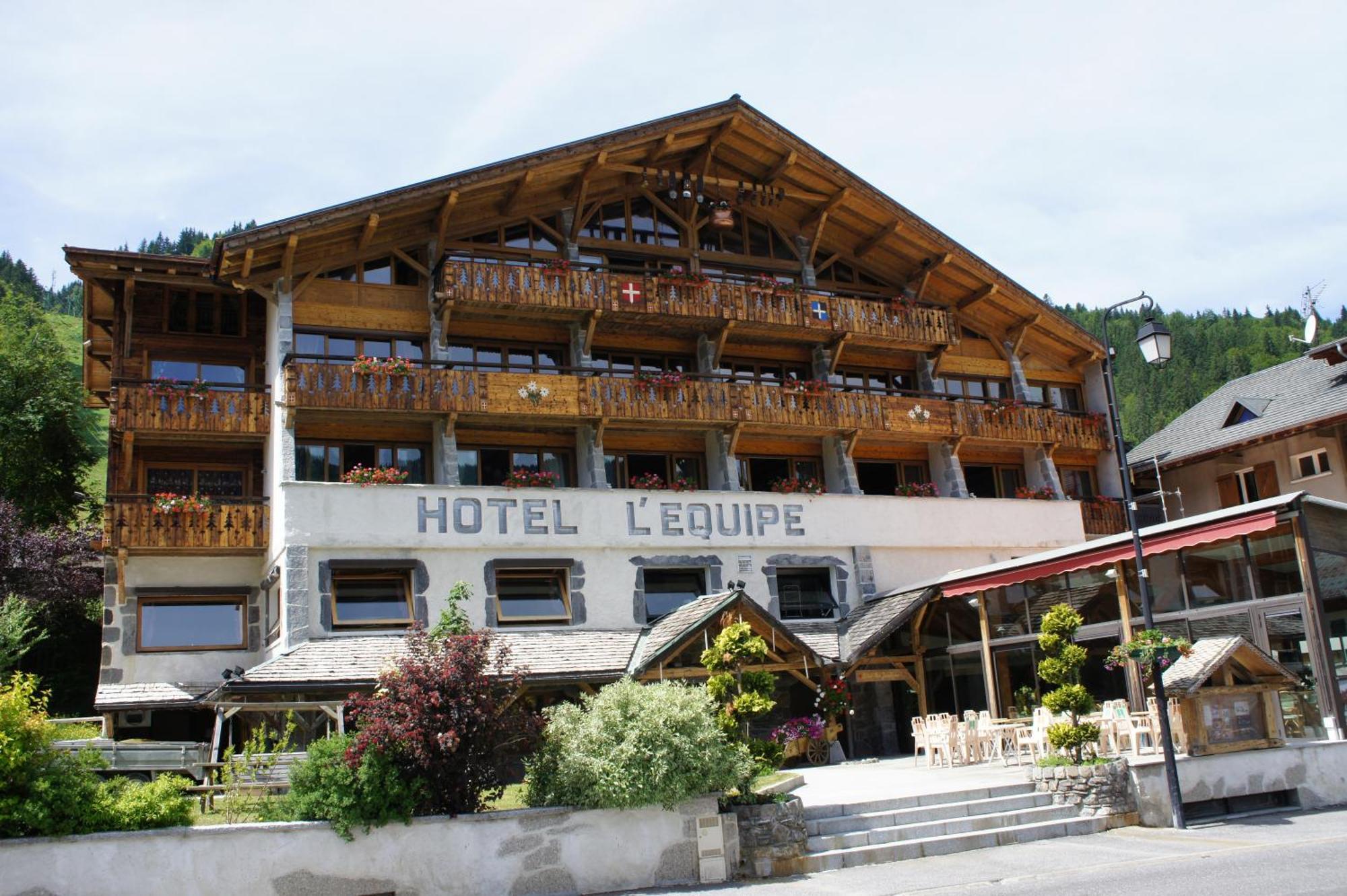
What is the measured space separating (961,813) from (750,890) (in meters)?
3.60

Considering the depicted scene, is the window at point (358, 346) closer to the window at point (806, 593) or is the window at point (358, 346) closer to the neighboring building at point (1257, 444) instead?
the window at point (806, 593)

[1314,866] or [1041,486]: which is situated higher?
[1041,486]

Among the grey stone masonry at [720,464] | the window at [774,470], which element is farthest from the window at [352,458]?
the window at [774,470]

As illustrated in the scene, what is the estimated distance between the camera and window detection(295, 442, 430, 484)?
2261cm

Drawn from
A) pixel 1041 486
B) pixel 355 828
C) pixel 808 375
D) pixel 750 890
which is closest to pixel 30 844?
pixel 355 828

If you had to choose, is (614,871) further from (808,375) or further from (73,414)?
(73,414)

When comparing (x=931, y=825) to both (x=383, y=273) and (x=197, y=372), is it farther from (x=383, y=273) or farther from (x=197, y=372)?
(x=197, y=372)

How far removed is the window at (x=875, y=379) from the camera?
91.5ft

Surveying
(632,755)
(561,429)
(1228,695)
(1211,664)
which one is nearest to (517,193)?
(561,429)

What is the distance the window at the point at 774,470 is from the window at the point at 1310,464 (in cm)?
1056

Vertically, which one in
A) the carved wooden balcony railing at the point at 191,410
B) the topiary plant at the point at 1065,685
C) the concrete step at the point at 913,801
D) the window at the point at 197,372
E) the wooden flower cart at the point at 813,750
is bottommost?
the concrete step at the point at 913,801

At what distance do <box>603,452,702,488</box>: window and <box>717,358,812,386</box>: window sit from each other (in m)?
2.32

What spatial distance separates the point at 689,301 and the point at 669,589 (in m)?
5.99

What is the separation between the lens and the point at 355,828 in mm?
12070
